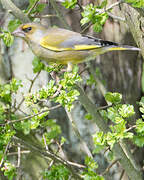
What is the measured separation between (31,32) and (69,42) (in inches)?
12.0

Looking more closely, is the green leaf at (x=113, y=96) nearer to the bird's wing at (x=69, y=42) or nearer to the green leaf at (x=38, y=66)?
the bird's wing at (x=69, y=42)

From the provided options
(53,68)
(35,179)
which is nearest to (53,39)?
(53,68)

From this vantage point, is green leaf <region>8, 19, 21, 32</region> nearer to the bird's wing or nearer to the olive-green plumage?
the olive-green plumage

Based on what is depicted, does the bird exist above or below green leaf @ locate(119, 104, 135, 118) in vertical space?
above

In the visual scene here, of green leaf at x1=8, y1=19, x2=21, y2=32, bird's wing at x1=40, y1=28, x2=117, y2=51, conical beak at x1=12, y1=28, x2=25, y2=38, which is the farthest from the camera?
green leaf at x1=8, y1=19, x2=21, y2=32

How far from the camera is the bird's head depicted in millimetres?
2088

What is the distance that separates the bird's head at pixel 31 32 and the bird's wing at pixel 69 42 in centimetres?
9

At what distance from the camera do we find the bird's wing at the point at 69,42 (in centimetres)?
197

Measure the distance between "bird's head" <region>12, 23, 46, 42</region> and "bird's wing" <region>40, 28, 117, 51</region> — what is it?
0.28 feet

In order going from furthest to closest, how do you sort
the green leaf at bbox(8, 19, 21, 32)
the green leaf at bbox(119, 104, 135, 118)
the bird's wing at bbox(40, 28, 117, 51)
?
the green leaf at bbox(8, 19, 21, 32) < the bird's wing at bbox(40, 28, 117, 51) < the green leaf at bbox(119, 104, 135, 118)

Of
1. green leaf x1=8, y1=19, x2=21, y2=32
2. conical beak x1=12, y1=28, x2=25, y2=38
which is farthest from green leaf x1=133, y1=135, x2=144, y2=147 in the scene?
green leaf x1=8, y1=19, x2=21, y2=32

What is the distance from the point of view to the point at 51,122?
7.30ft

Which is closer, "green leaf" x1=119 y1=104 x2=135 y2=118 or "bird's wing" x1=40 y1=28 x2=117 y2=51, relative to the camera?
"green leaf" x1=119 y1=104 x2=135 y2=118

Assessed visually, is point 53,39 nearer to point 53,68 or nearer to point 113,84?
point 53,68
